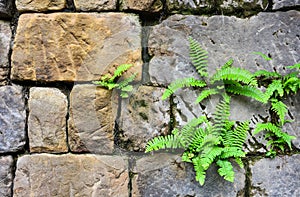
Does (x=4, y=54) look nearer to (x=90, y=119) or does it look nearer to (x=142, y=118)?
(x=90, y=119)

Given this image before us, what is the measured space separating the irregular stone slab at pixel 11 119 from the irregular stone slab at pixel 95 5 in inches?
32.6

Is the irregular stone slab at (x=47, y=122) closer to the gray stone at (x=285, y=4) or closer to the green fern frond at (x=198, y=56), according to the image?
the green fern frond at (x=198, y=56)

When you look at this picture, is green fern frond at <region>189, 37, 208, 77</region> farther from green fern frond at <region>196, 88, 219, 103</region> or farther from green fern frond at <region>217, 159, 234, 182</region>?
green fern frond at <region>217, 159, 234, 182</region>

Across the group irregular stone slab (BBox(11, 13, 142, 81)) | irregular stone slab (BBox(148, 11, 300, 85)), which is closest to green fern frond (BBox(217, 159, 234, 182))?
irregular stone slab (BBox(148, 11, 300, 85))

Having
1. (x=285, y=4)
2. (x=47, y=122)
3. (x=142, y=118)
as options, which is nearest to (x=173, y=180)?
(x=142, y=118)

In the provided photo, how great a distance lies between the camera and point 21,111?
2.61 m

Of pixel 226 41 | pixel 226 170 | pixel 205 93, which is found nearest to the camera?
pixel 226 170

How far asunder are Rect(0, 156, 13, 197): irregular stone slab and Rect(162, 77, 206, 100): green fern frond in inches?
52.5

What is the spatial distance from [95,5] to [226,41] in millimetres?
1076

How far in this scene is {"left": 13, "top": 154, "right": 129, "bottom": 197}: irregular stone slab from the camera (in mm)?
2572

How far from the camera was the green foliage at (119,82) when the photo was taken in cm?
250

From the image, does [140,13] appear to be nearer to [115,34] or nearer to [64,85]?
[115,34]

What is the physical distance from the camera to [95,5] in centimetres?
260

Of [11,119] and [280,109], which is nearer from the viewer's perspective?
[280,109]
